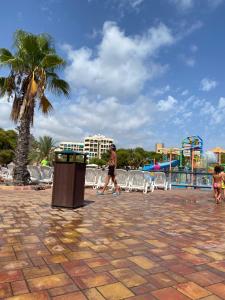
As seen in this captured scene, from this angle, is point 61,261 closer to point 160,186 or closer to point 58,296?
point 58,296

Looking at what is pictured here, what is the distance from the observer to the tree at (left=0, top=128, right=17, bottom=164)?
47256 mm

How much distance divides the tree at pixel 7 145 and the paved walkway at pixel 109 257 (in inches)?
1714

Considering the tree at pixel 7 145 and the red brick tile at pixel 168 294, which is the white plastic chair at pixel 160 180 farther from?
the tree at pixel 7 145

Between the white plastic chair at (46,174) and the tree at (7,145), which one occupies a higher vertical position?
the tree at (7,145)

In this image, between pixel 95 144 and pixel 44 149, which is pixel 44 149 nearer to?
pixel 44 149

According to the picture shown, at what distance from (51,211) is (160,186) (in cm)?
830

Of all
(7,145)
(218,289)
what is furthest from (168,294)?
(7,145)

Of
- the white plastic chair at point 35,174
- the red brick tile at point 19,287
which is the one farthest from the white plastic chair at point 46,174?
the red brick tile at point 19,287

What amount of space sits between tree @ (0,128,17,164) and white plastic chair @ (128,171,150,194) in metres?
38.5

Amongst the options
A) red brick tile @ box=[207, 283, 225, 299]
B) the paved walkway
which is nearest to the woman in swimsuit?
the paved walkway

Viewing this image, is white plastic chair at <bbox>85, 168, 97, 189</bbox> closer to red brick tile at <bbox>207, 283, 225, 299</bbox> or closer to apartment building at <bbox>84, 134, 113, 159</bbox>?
red brick tile at <bbox>207, 283, 225, 299</bbox>

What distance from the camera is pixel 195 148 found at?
27.9m

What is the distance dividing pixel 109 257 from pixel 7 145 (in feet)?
163

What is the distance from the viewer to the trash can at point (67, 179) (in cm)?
Answer: 694
